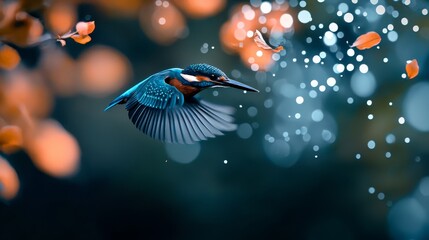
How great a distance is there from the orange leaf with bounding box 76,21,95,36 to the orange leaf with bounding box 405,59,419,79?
82 cm

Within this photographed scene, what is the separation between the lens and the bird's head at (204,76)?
4.19 ft

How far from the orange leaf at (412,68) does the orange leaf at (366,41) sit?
10cm

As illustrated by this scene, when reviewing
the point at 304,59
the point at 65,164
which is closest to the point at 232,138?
the point at 304,59

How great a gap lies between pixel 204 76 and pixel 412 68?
57 cm

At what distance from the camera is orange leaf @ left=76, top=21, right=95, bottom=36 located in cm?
131

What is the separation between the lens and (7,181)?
52.1 inches

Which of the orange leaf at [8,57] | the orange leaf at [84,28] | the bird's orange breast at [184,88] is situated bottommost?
the orange leaf at [8,57]

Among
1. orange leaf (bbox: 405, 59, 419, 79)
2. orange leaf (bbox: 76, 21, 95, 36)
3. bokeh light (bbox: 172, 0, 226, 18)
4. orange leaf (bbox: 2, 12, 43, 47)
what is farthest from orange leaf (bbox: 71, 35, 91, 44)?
orange leaf (bbox: 405, 59, 419, 79)

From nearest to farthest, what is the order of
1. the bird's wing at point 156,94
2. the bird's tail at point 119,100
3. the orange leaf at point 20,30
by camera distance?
the orange leaf at point 20,30
the bird's wing at point 156,94
the bird's tail at point 119,100

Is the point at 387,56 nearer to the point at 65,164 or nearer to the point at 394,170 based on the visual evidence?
the point at 394,170

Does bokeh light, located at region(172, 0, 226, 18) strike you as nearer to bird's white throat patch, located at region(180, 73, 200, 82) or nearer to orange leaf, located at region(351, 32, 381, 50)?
bird's white throat patch, located at region(180, 73, 200, 82)

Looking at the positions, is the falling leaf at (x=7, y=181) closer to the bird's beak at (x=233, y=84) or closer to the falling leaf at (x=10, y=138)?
the falling leaf at (x=10, y=138)

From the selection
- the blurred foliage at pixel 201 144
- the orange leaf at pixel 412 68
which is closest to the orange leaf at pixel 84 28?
the blurred foliage at pixel 201 144

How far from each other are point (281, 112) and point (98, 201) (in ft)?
1.69
